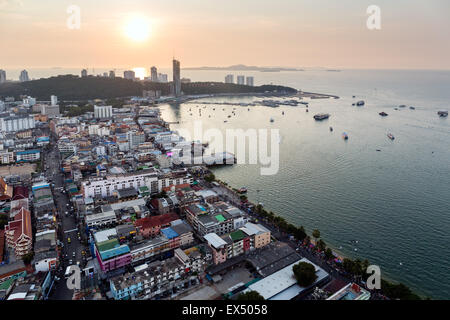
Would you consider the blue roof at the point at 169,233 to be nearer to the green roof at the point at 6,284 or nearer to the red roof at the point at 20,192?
the green roof at the point at 6,284

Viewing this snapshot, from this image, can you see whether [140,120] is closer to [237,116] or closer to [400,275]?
[237,116]

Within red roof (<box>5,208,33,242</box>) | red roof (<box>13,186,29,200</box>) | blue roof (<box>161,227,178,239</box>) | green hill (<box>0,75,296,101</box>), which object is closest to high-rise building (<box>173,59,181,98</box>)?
green hill (<box>0,75,296,101</box>)

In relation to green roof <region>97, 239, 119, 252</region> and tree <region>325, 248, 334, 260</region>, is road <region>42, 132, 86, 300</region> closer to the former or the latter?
green roof <region>97, 239, 119, 252</region>

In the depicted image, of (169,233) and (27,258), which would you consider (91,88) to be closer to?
(27,258)

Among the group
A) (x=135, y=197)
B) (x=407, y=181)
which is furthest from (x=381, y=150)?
(x=135, y=197)

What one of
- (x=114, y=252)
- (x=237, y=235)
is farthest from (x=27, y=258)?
(x=237, y=235)
